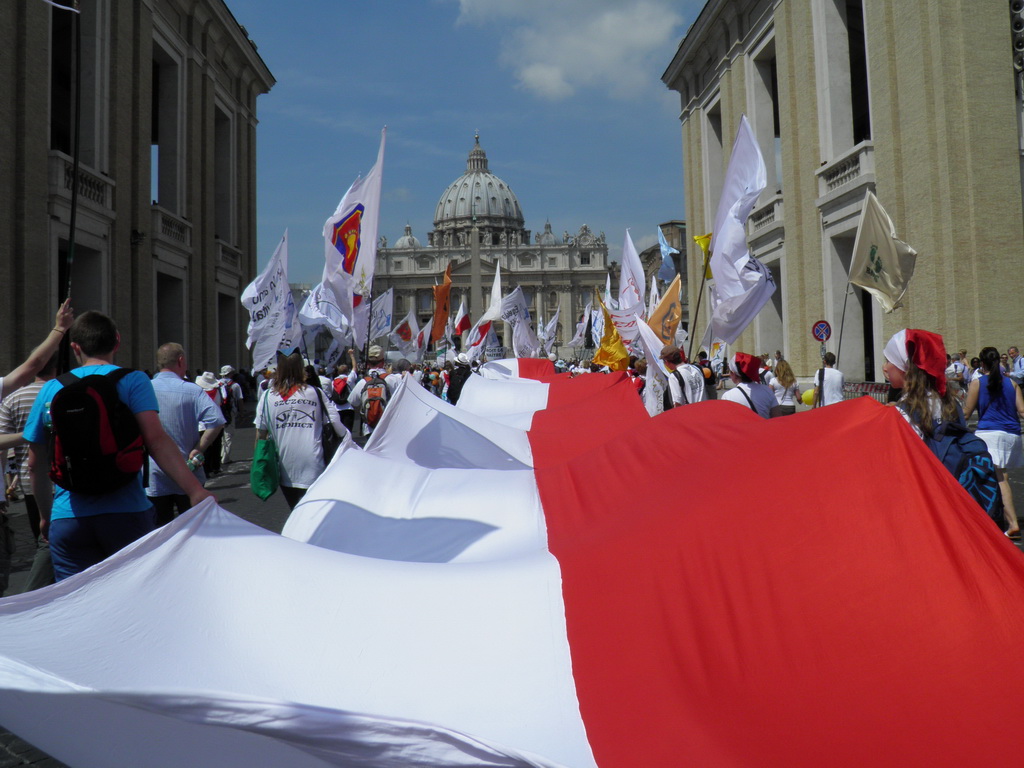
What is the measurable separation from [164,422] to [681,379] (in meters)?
5.27

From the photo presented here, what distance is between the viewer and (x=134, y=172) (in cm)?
2053

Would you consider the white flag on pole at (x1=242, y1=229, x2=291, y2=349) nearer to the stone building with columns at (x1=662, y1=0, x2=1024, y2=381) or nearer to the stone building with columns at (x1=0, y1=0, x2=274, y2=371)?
the stone building with columns at (x1=0, y1=0, x2=274, y2=371)

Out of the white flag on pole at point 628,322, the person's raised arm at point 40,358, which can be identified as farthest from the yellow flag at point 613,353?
the person's raised arm at point 40,358

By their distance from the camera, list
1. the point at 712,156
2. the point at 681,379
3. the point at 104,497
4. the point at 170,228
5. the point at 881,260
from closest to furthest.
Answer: the point at 104,497 < the point at 881,260 < the point at 681,379 < the point at 170,228 < the point at 712,156

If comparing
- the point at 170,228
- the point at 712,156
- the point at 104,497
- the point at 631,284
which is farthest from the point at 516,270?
the point at 104,497

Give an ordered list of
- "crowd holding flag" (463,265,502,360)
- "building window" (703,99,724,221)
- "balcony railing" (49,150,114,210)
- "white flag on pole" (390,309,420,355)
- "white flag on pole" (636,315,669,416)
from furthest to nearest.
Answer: "building window" (703,99,724,221) < "white flag on pole" (390,309,420,355) < "crowd holding flag" (463,265,502,360) < "balcony railing" (49,150,114,210) < "white flag on pole" (636,315,669,416)

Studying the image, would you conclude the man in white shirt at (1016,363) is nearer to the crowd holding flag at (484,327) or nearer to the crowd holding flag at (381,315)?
the crowd holding flag at (484,327)

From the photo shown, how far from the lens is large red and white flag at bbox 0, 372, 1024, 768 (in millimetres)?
2295

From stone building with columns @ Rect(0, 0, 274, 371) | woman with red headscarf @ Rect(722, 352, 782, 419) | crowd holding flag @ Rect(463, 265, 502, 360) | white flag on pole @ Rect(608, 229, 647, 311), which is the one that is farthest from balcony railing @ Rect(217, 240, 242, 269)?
woman with red headscarf @ Rect(722, 352, 782, 419)

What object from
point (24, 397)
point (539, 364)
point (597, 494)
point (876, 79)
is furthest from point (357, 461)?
point (876, 79)

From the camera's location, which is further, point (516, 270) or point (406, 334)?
point (516, 270)

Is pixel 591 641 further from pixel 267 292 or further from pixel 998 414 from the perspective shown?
pixel 267 292

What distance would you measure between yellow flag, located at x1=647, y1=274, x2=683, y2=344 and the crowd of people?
2.92ft

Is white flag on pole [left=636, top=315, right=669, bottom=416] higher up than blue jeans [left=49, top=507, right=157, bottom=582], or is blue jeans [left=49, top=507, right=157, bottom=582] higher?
white flag on pole [left=636, top=315, right=669, bottom=416]
